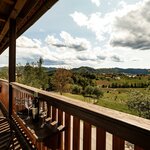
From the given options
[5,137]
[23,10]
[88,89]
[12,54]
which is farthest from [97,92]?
[5,137]

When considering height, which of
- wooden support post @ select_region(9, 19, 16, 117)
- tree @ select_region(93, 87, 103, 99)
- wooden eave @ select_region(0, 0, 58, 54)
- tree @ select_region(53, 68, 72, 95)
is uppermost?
wooden eave @ select_region(0, 0, 58, 54)

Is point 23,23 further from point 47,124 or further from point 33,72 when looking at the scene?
point 33,72

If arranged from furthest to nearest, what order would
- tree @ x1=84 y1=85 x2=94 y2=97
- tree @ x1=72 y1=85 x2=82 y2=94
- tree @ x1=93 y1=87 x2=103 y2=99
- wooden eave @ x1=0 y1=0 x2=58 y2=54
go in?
1. tree @ x1=93 y1=87 x2=103 y2=99
2. tree @ x1=84 y1=85 x2=94 y2=97
3. tree @ x1=72 y1=85 x2=82 y2=94
4. wooden eave @ x1=0 y1=0 x2=58 y2=54

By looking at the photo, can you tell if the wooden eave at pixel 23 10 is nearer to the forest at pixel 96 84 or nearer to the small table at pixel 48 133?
the small table at pixel 48 133

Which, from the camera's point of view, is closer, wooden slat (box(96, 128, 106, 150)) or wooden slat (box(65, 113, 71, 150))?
wooden slat (box(96, 128, 106, 150))

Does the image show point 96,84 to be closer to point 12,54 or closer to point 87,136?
point 12,54

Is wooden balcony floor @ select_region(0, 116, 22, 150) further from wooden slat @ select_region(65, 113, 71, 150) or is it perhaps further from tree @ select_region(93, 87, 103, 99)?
tree @ select_region(93, 87, 103, 99)

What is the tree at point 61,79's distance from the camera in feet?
183

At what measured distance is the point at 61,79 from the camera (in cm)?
5722

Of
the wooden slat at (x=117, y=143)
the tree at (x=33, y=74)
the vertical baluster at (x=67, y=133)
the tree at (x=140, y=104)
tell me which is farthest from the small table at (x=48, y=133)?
the tree at (x=140, y=104)

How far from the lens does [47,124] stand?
2.12 metres

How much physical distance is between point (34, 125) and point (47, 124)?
18 cm

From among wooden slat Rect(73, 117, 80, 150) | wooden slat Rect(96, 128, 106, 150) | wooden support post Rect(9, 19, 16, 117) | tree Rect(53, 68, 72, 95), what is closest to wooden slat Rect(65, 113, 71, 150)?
wooden slat Rect(73, 117, 80, 150)

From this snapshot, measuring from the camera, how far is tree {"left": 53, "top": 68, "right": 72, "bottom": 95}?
2201 inches
